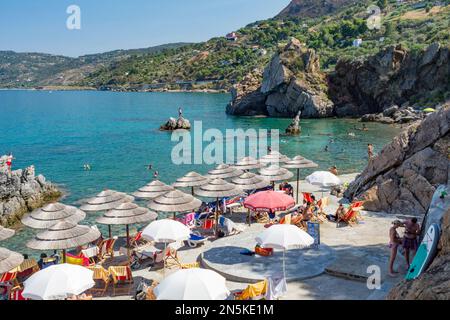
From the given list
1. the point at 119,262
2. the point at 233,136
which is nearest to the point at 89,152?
the point at 233,136

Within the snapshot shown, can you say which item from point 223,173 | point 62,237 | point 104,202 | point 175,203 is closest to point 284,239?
point 175,203

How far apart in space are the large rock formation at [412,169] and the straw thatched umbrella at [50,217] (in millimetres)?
11738

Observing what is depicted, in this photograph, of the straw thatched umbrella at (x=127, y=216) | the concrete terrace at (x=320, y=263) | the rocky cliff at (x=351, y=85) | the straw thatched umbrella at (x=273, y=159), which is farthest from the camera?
the rocky cliff at (x=351, y=85)

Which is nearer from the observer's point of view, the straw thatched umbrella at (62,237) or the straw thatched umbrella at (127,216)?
the straw thatched umbrella at (62,237)

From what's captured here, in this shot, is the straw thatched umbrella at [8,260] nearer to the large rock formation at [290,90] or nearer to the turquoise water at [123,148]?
the turquoise water at [123,148]

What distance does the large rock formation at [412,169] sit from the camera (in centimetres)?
1692

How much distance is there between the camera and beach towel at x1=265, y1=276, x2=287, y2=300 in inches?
401

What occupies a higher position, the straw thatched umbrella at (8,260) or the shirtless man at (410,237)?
the shirtless man at (410,237)

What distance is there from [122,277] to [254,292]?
13.6 ft

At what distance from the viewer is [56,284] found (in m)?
9.66

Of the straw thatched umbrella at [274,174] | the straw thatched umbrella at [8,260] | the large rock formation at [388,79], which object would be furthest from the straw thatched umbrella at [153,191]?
the large rock formation at [388,79]

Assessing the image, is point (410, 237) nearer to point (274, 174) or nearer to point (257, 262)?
point (257, 262)

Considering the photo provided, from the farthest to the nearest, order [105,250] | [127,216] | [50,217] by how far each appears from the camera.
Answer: [105,250], [50,217], [127,216]
